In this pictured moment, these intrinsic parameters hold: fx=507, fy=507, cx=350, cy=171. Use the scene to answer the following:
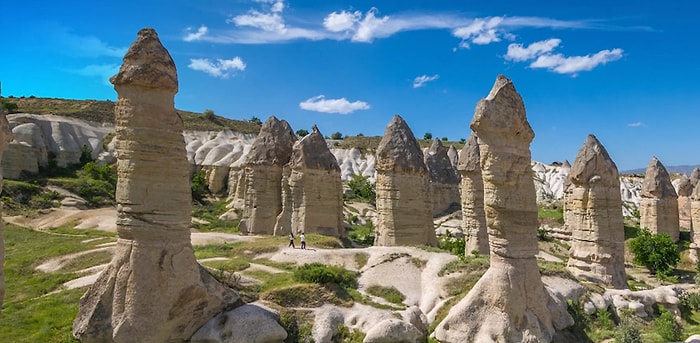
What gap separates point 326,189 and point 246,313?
1336 cm

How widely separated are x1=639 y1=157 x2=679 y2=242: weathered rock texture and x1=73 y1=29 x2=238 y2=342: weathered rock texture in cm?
3321

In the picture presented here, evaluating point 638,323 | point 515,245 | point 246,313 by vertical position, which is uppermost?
point 515,245

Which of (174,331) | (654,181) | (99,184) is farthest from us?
(99,184)

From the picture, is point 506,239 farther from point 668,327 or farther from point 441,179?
point 441,179

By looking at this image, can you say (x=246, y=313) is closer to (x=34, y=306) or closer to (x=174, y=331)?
(x=174, y=331)

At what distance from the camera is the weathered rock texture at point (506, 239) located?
1299 centimetres

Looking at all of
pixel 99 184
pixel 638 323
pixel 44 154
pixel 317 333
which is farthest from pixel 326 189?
pixel 44 154

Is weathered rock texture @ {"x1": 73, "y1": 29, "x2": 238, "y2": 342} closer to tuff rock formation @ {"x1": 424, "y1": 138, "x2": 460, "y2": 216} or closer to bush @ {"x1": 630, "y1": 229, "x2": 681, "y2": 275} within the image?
bush @ {"x1": 630, "y1": 229, "x2": 681, "y2": 275}

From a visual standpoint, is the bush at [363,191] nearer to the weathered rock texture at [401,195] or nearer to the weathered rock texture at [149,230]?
the weathered rock texture at [401,195]

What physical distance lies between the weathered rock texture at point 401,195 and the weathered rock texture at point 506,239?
8.79 meters

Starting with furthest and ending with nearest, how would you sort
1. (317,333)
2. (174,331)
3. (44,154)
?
(44,154), (317,333), (174,331)

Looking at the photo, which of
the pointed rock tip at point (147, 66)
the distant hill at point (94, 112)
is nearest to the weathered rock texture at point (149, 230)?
the pointed rock tip at point (147, 66)

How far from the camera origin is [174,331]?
12242mm

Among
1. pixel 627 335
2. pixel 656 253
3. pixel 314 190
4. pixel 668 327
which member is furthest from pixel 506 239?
pixel 656 253
